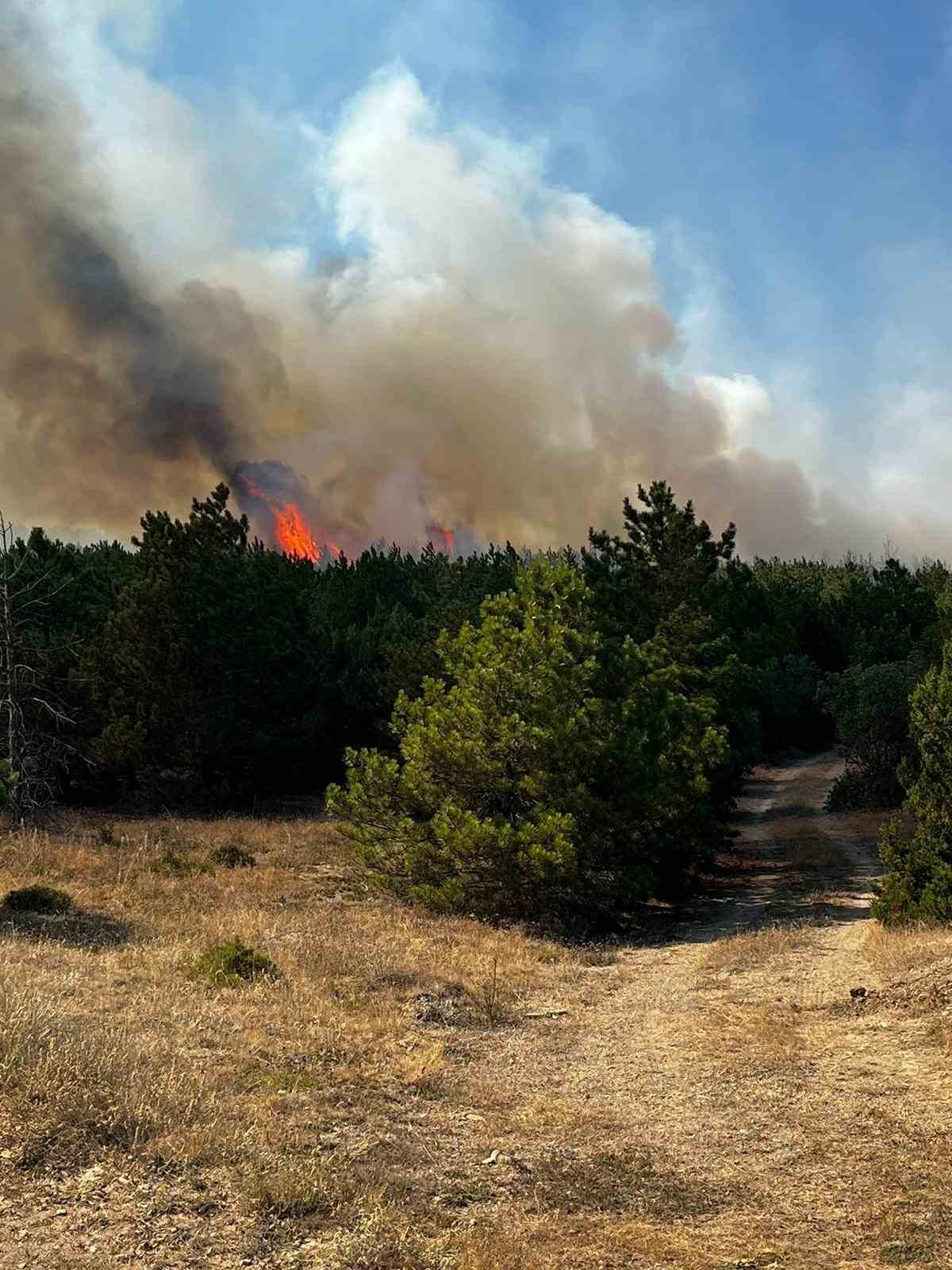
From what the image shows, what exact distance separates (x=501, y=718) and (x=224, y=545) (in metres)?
21.4

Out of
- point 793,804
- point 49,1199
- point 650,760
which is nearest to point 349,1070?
point 49,1199

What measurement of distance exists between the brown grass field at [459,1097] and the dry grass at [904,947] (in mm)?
79

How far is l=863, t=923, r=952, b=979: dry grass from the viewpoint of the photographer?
49.5 ft

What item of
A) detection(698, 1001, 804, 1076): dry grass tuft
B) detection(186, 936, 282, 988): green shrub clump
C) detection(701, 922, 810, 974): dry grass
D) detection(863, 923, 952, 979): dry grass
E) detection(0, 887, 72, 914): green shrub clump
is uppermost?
detection(0, 887, 72, 914): green shrub clump

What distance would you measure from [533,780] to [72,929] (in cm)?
908

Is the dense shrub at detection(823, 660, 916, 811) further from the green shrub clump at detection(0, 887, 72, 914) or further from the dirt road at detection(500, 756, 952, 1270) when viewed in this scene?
the green shrub clump at detection(0, 887, 72, 914)

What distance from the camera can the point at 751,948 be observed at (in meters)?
18.1

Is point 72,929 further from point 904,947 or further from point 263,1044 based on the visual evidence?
point 904,947

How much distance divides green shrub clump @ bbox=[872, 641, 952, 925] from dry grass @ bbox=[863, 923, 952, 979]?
405 millimetres

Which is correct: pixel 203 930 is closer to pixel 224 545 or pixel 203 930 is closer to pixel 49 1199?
pixel 49 1199

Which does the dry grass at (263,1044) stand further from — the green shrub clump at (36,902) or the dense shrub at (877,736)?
the dense shrub at (877,736)

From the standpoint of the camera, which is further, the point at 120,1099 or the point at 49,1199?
the point at 120,1099

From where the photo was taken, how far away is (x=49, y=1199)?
277 inches

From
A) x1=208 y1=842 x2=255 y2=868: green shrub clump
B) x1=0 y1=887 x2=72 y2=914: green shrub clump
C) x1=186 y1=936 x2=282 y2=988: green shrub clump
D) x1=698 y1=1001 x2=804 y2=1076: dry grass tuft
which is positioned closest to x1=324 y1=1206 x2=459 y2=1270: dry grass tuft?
x1=698 y1=1001 x2=804 y2=1076: dry grass tuft
